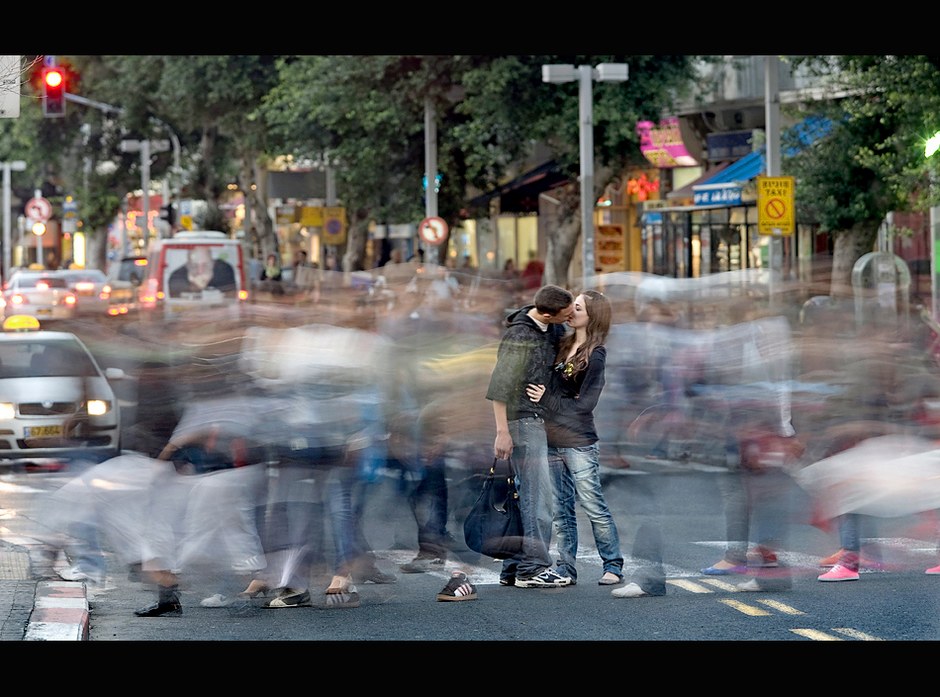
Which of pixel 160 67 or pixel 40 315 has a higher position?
pixel 160 67

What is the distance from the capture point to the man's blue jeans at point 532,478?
9.51m

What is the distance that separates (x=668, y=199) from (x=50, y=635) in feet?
96.5

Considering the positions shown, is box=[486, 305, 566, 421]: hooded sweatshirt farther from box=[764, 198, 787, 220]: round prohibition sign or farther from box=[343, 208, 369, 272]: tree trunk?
box=[343, 208, 369, 272]: tree trunk

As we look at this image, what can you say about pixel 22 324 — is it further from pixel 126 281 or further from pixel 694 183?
pixel 694 183

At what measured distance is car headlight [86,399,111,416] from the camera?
594 inches

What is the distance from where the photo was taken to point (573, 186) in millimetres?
32312

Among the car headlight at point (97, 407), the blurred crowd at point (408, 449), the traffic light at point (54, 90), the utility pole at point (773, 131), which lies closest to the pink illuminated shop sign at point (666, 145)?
the utility pole at point (773, 131)

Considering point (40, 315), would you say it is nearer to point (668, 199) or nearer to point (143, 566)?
point (668, 199)

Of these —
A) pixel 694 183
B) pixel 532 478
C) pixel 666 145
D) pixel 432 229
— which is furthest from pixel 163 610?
pixel 666 145

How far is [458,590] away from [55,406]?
6855 mm

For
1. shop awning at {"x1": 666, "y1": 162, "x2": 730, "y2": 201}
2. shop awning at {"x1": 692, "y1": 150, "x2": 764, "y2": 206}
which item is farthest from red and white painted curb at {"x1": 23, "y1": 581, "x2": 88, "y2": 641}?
shop awning at {"x1": 666, "y1": 162, "x2": 730, "y2": 201}

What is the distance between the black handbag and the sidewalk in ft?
7.22

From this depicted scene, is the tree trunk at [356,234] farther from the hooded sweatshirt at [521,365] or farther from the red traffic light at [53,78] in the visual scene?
the hooded sweatshirt at [521,365]
